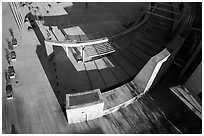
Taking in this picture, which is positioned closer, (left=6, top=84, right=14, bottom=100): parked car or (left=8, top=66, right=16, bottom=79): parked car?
(left=6, top=84, right=14, bottom=100): parked car

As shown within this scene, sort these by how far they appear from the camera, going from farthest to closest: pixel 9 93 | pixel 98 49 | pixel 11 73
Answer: pixel 98 49, pixel 11 73, pixel 9 93

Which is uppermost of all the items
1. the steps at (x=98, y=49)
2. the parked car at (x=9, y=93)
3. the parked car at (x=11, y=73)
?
the steps at (x=98, y=49)

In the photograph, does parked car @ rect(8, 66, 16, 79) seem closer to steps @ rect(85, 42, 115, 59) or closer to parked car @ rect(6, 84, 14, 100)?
parked car @ rect(6, 84, 14, 100)

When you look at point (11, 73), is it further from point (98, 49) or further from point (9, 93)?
point (98, 49)

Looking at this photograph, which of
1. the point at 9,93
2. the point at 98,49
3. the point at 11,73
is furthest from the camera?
the point at 98,49

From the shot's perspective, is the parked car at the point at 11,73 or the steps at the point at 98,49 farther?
the steps at the point at 98,49

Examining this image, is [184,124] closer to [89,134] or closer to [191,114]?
[191,114]

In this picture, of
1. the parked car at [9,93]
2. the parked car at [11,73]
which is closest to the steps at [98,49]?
the parked car at [11,73]

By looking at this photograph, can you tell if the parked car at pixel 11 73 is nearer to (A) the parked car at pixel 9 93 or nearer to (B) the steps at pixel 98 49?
(A) the parked car at pixel 9 93

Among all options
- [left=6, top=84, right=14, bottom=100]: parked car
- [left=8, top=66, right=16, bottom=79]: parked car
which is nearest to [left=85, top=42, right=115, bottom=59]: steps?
[left=8, top=66, right=16, bottom=79]: parked car

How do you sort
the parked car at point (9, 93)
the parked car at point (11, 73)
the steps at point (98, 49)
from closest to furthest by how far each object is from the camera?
the parked car at point (9, 93) < the parked car at point (11, 73) < the steps at point (98, 49)

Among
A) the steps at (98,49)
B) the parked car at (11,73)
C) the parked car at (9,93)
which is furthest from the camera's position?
the steps at (98,49)

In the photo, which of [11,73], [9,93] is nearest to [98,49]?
[11,73]

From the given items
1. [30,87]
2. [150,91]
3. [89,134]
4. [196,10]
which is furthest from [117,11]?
[89,134]
